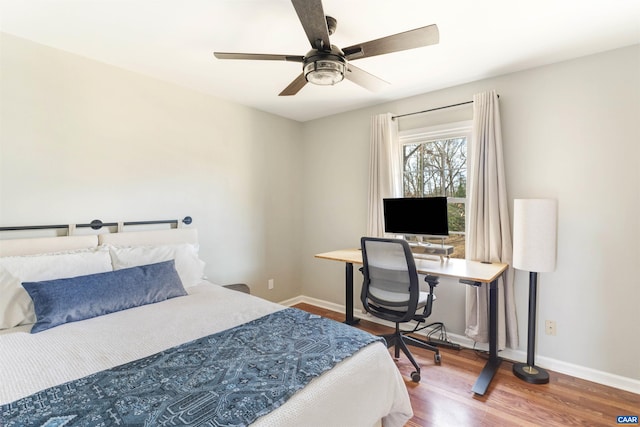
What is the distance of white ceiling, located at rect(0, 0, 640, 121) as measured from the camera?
1.76 m

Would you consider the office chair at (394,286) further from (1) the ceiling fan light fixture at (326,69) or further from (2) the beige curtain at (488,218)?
(1) the ceiling fan light fixture at (326,69)

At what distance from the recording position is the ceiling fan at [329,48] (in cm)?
142

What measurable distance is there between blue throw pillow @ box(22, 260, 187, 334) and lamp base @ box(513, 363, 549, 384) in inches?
103

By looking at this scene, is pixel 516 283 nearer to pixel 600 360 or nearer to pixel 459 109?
pixel 600 360

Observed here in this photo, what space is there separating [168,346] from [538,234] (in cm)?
250

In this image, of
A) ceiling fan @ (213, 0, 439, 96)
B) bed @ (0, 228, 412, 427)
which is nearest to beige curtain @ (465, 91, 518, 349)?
ceiling fan @ (213, 0, 439, 96)

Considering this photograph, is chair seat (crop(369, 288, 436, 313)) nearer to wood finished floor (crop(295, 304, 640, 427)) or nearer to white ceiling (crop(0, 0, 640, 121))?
wood finished floor (crop(295, 304, 640, 427))

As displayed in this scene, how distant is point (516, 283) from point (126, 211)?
11.2ft

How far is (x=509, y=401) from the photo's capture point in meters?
2.05

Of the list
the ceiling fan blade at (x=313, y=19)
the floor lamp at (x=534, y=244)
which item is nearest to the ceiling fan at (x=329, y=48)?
the ceiling fan blade at (x=313, y=19)

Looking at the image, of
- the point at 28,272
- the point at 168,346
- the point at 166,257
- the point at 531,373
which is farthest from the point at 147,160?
the point at 531,373

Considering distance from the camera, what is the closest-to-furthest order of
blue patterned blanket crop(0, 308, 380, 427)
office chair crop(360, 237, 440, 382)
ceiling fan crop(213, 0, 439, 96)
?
blue patterned blanket crop(0, 308, 380, 427), ceiling fan crop(213, 0, 439, 96), office chair crop(360, 237, 440, 382)

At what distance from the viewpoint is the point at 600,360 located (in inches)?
Answer: 89.7

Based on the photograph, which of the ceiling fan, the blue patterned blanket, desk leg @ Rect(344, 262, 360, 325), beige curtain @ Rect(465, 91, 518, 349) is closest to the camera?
the blue patterned blanket
